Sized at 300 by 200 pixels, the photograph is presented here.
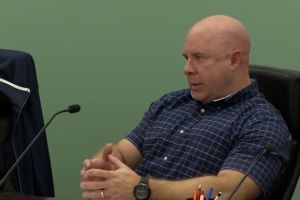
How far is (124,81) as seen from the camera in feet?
8.16

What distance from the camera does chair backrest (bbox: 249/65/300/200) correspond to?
1591 mm

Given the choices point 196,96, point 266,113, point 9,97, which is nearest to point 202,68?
Result: point 196,96

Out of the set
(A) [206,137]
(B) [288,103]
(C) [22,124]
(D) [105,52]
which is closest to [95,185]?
(A) [206,137]

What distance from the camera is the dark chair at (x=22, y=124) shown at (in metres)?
1.88

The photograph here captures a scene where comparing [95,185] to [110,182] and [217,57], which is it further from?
[217,57]

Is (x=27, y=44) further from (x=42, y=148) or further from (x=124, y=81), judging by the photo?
(x=42, y=148)

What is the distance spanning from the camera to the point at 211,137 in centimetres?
169

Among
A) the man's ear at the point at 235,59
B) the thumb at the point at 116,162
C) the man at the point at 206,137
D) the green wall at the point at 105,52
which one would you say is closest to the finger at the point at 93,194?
the man at the point at 206,137

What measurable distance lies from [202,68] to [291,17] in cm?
62

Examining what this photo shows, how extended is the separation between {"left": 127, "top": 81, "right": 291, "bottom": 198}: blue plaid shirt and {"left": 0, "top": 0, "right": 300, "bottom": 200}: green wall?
501 millimetres

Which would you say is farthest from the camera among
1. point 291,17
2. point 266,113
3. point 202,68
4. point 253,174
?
point 291,17

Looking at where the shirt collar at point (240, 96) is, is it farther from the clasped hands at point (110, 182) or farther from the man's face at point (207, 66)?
the clasped hands at point (110, 182)

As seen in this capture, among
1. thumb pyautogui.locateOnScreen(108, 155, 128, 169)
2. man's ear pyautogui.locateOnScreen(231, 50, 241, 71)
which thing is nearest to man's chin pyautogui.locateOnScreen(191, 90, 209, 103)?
man's ear pyautogui.locateOnScreen(231, 50, 241, 71)

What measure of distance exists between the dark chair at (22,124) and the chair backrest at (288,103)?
845mm
